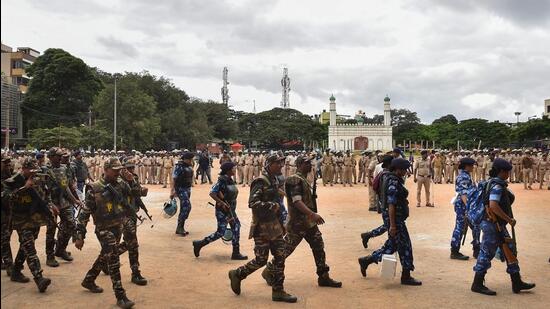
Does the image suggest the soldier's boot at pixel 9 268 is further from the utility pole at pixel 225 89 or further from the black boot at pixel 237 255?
the utility pole at pixel 225 89

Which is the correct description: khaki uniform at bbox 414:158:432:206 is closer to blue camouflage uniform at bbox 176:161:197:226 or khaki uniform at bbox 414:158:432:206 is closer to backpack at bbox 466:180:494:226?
blue camouflage uniform at bbox 176:161:197:226

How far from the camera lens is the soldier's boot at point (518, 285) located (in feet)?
20.9

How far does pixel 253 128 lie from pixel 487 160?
200ft

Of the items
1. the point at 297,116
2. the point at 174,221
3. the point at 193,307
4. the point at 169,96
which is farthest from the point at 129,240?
the point at 297,116

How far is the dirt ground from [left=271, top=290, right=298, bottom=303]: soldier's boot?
88 mm

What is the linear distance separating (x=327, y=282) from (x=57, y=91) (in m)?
52.9

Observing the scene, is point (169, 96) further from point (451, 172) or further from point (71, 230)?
point (71, 230)

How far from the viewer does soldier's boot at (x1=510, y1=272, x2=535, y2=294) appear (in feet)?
20.9

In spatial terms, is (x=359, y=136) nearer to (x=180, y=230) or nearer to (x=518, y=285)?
(x=180, y=230)

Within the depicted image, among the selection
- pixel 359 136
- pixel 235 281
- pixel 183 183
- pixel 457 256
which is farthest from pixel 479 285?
pixel 359 136

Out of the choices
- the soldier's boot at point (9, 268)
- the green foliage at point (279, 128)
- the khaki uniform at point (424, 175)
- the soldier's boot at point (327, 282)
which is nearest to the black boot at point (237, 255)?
the soldier's boot at point (327, 282)

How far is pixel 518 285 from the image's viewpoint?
A: 6.39m

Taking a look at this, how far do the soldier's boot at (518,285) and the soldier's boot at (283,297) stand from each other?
2819mm

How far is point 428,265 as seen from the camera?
803cm
